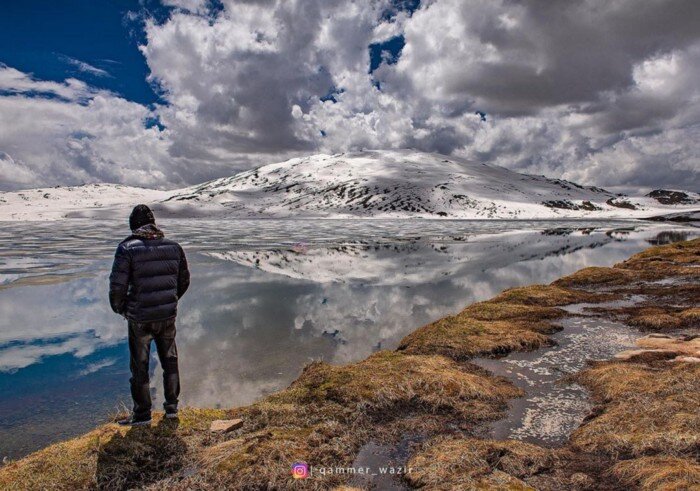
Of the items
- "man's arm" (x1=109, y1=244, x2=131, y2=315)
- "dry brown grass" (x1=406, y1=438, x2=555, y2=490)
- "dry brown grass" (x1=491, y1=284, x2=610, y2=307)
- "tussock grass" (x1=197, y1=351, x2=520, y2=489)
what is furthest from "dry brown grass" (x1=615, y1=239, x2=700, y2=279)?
"man's arm" (x1=109, y1=244, x2=131, y2=315)

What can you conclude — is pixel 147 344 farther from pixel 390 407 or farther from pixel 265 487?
pixel 390 407

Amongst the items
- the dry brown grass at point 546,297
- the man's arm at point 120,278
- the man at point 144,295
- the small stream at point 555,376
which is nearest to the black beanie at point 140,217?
the man at point 144,295

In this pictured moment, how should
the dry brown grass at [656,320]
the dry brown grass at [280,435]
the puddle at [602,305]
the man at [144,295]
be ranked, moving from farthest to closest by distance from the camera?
1. the puddle at [602,305]
2. the dry brown grass at [656,320]
3. the man at [144,295]
4. the dry brown grass at [280,435]

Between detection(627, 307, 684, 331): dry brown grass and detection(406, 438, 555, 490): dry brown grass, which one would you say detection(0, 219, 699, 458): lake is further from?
detection(627, 307, 684, 331): dry brown grass

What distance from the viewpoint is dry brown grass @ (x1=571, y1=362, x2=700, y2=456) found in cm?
743

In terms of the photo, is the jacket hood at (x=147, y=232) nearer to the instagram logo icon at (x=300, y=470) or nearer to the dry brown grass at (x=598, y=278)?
the instagram logo icon at (x=300, y=470)

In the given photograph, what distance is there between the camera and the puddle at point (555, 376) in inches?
354

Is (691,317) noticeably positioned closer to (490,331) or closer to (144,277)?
(490,331)

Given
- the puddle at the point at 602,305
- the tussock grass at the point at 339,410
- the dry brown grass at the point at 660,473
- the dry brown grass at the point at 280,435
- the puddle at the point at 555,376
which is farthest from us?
the puddle at the point at 602,305

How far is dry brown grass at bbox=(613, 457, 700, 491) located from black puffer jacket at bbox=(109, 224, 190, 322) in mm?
8509

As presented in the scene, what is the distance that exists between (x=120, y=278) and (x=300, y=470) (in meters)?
5.06

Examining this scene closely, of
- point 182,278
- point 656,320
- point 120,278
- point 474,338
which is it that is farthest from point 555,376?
point 120,278

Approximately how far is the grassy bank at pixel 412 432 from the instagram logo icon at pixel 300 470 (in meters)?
0.12

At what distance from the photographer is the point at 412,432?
9055mm
